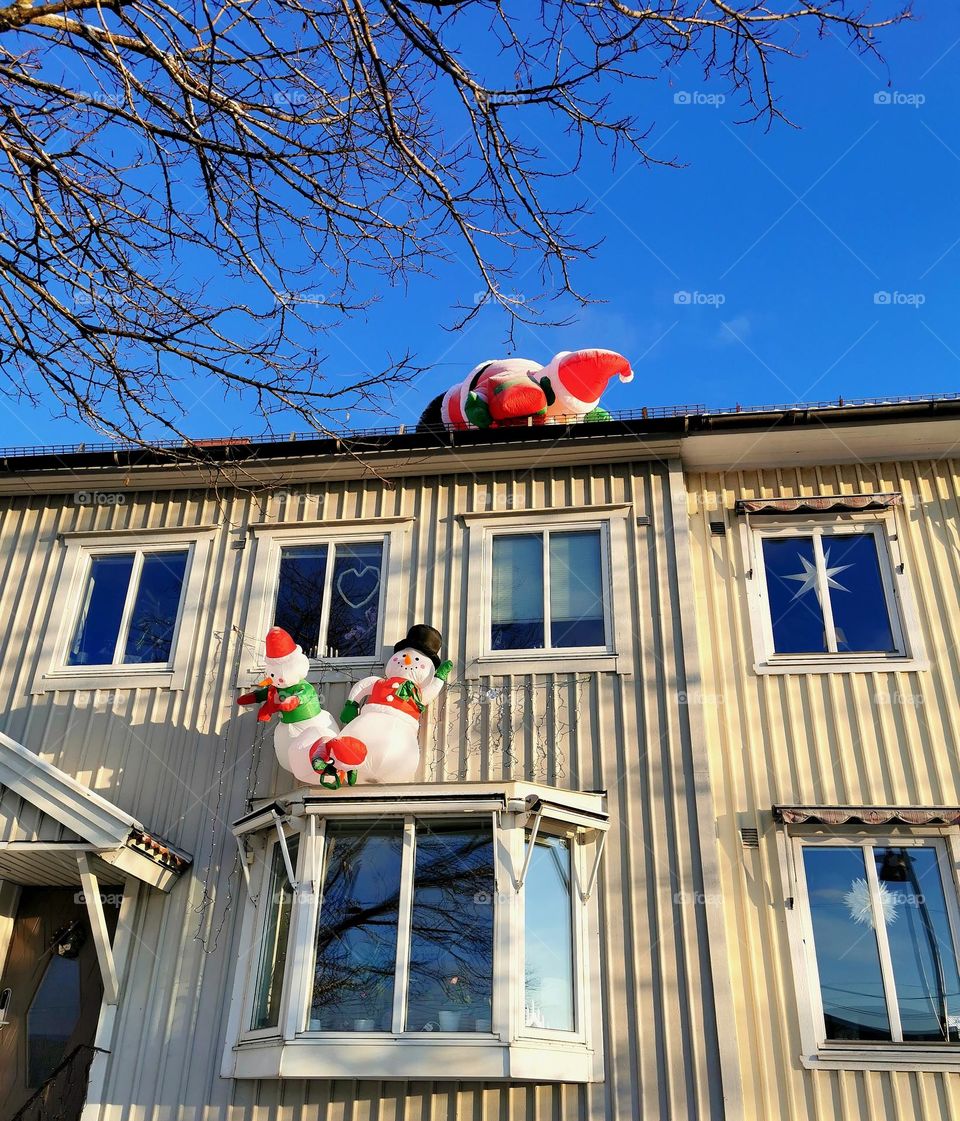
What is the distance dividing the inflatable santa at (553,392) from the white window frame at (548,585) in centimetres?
118

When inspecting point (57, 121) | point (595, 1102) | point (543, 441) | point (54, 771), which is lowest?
point (595, 1102)

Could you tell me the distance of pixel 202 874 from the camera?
8.28 metres

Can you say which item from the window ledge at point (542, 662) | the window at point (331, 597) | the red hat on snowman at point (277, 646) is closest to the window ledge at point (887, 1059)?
the window ledge at point (542, 662)

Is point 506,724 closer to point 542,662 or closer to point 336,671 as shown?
point 542,662

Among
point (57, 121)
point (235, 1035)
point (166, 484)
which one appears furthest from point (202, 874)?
point (57, 121)

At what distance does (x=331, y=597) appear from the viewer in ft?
30.9

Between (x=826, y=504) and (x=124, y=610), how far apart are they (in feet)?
21.3

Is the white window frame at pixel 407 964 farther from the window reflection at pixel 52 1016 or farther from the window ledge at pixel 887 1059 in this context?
the window reflection at pixel 52 1016

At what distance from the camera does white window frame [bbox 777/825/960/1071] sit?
A: 7.20 meters

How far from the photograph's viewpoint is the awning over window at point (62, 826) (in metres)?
7.58

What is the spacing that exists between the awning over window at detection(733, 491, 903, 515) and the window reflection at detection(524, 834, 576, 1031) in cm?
352

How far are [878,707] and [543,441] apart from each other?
3.65 m

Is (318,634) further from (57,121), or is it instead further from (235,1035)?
(57,121)

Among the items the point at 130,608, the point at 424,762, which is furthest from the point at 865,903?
the point at 130,608
